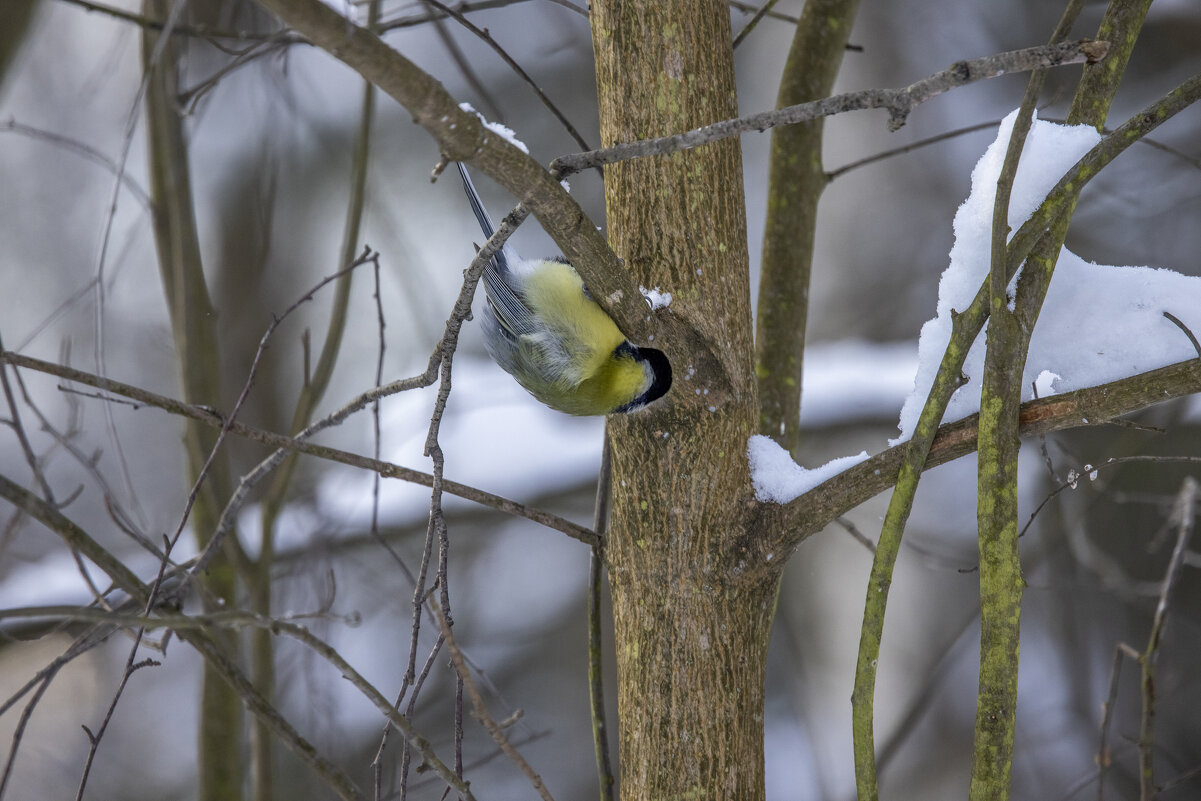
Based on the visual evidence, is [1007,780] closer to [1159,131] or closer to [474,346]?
[474,346]

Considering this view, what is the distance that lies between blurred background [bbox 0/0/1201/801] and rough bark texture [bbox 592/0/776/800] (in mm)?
1896

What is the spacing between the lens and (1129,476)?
3488 mm

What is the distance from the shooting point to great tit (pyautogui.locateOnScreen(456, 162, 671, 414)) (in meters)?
1.82

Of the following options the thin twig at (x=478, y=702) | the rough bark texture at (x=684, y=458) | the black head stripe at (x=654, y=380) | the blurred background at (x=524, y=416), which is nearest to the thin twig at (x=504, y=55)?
the rough bark texture at (x=684, y=458)

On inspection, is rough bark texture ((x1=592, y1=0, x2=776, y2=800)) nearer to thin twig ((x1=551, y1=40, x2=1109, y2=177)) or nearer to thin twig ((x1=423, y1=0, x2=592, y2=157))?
thin twig ((x1=423, y1=0, x2=592, y2=157))

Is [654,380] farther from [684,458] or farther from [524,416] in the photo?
[524,416]

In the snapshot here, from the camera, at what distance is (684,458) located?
136cm

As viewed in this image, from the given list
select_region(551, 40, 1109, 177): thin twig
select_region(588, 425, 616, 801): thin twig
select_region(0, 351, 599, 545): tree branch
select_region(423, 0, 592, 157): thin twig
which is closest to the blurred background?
select_region(588, 425, 616, 801): thin twig

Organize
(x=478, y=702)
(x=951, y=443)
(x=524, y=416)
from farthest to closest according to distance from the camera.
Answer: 1. (x=524, y=416)
2. (x=951, y=443)
3. (x=478, y=702)

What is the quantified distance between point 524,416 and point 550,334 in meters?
1.73

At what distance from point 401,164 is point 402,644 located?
2.24m

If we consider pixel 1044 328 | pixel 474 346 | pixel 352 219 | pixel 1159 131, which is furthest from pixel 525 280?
pixel 1159 131

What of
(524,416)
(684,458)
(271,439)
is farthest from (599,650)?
(524,416)

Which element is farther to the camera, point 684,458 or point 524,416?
point 524,416
